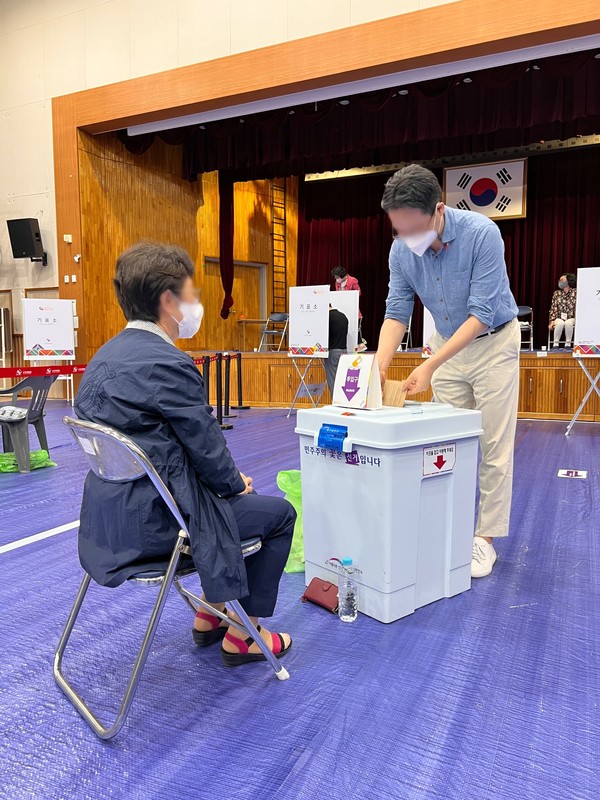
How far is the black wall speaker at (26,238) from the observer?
8430 mm

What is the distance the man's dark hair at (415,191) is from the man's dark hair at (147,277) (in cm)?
79

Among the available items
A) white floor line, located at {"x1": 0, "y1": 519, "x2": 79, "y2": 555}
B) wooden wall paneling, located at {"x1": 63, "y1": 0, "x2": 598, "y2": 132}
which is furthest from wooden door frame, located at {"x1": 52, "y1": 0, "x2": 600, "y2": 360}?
white floor line, located at {"x1": 0, "y1": 519, "x2": 79, "y2": 555}

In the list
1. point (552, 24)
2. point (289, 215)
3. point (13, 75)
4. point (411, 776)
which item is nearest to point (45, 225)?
point (13, 75)

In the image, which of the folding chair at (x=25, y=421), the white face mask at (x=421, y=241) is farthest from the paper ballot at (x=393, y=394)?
the folding chair at (x=25, y=421)

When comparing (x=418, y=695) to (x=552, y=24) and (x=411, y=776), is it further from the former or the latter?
(x=552, y=24)

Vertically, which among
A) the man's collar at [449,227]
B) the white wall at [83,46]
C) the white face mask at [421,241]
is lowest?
the white face mask at [421,241]

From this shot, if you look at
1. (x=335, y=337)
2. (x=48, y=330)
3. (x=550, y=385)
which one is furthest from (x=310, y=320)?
(x=48, y=330)

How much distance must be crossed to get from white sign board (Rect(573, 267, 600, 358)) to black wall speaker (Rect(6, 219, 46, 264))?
23.0ft

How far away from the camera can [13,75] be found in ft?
28.6

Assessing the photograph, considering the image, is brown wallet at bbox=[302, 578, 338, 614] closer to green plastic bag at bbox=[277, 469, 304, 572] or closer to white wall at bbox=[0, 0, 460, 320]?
green plastic bag at bbox=[277, 469, 304, 572]

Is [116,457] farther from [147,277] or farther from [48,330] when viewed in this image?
[48,330]

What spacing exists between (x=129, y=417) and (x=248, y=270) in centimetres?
1128

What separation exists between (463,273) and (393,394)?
Answer: 1.70ft

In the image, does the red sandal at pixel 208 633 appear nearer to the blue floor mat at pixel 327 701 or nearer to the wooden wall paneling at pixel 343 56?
the blue floor mat at pixel 327 701
